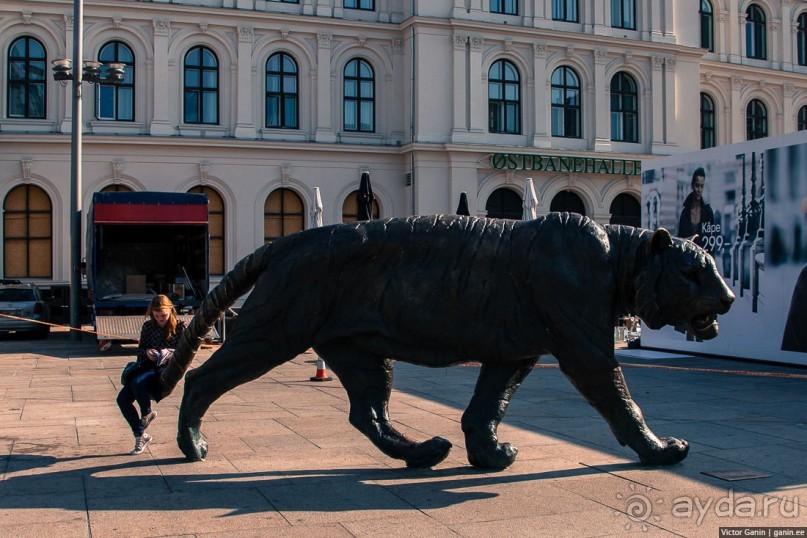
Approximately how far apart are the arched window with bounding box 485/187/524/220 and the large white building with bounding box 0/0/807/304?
0.22ft

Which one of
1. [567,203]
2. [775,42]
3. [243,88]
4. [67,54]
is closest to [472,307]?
[243,88]

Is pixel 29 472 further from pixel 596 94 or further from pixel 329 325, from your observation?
pixel 596 94

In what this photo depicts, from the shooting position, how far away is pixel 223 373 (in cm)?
655

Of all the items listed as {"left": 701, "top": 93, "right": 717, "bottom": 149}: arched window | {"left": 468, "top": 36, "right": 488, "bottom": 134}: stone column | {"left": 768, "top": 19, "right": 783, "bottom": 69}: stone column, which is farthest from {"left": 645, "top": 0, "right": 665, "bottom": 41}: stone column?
{"left": 468, "top": 36, "right": 488, "bottom": 134}: stone column

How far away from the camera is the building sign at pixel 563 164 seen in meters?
34.2

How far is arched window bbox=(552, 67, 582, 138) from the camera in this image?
1401 inches

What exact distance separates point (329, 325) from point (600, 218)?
3043 cm

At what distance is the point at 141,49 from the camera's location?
103 feet

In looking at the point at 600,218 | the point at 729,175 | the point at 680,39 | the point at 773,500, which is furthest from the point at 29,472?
the point at 680,39

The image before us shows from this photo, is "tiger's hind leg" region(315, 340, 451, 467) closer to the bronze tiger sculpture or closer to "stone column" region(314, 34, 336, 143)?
the bronze tiger sculpture

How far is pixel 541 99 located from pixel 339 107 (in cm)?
A: 747

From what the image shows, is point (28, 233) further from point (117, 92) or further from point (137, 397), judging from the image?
point (137, 397)

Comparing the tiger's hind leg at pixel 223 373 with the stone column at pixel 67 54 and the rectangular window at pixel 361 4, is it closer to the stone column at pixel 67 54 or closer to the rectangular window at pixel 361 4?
the stone column at pixel 67 54

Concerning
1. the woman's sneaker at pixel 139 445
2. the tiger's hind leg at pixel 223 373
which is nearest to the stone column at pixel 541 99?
the woman's sneaker at pixel 139 445
